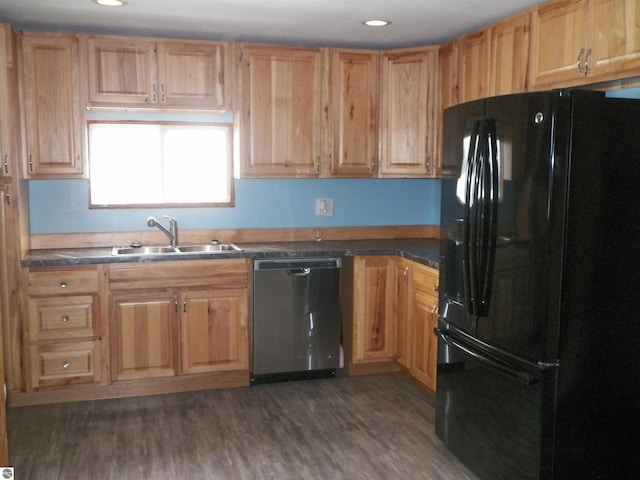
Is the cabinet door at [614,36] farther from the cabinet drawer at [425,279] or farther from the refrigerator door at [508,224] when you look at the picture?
the cabinet drawer at [425,279]

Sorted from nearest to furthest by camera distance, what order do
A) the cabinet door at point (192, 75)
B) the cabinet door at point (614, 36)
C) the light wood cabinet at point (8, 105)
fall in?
the cabinet door at point (614, 36), the light wood cabinet at point (8, 105), the cabinet door at point (192, 75)

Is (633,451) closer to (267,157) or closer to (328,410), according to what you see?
(328,410)

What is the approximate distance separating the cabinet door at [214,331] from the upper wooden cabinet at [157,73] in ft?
3.87

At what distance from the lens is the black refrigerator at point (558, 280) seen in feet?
7.61

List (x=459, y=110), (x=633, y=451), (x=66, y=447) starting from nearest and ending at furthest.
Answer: (x=633, y=451) → (x=459, y=110) → (x=66, y=447)

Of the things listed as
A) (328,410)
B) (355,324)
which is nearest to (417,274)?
(355,324)

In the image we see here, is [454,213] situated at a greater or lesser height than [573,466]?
greater

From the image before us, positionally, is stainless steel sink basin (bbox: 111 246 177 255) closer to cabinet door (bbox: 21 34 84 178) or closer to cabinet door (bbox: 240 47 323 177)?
cabinet door (bbox: 21 34 84 178)

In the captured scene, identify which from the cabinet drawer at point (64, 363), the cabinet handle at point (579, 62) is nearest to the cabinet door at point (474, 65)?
the cabinet handle at point (579, 62)

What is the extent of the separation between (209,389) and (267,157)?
1494 mm

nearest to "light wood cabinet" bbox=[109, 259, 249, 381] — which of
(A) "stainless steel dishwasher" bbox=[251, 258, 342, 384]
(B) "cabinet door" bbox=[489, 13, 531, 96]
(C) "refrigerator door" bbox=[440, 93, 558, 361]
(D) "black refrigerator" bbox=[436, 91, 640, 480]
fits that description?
(A) "stainless steel dishwasher" bbox=[251, 258, 342, 384]

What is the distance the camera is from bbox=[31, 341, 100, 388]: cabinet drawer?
3613 millimetres

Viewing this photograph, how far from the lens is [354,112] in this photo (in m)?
4.21

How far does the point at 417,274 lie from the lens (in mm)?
3816
